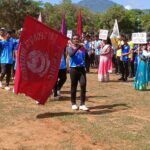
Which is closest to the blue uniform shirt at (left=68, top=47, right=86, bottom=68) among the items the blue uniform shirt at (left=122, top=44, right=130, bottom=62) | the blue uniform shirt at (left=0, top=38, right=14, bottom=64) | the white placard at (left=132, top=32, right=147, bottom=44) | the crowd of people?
the crowd of people

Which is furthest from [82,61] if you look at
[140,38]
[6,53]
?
[140,38]

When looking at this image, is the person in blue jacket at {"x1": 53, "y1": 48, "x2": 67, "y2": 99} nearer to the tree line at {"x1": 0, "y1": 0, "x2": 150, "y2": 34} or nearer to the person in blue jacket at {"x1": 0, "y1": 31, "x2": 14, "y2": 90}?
the person in blue jacket at {"x1": 0, "y1": 31, "x2": 14, "y2": 90}

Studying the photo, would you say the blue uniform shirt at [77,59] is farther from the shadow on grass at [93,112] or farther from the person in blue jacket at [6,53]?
the person in blue jacket at [6,53]

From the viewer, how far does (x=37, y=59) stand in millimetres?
11281

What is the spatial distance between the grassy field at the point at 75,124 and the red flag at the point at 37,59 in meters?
0.57

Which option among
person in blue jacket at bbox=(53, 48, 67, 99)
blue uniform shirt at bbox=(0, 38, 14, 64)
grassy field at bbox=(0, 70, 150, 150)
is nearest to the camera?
grassy field at bbox=(0, 70, 150, 150)

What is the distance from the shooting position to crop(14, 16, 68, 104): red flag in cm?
1096

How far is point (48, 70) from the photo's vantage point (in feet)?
37.6

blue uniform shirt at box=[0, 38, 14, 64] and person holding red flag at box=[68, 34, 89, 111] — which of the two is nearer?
person holding red flag at box=[68, 34, 89, 111]

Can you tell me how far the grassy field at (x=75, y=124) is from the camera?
27.7ft

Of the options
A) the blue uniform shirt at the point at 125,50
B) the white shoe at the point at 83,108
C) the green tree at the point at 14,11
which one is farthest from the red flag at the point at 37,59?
the green tree at the point at 14,11

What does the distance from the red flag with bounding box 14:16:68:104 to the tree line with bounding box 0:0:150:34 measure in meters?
43.1

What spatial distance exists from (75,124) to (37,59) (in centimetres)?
206

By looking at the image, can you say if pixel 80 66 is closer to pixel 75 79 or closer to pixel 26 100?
pixel 75 79
